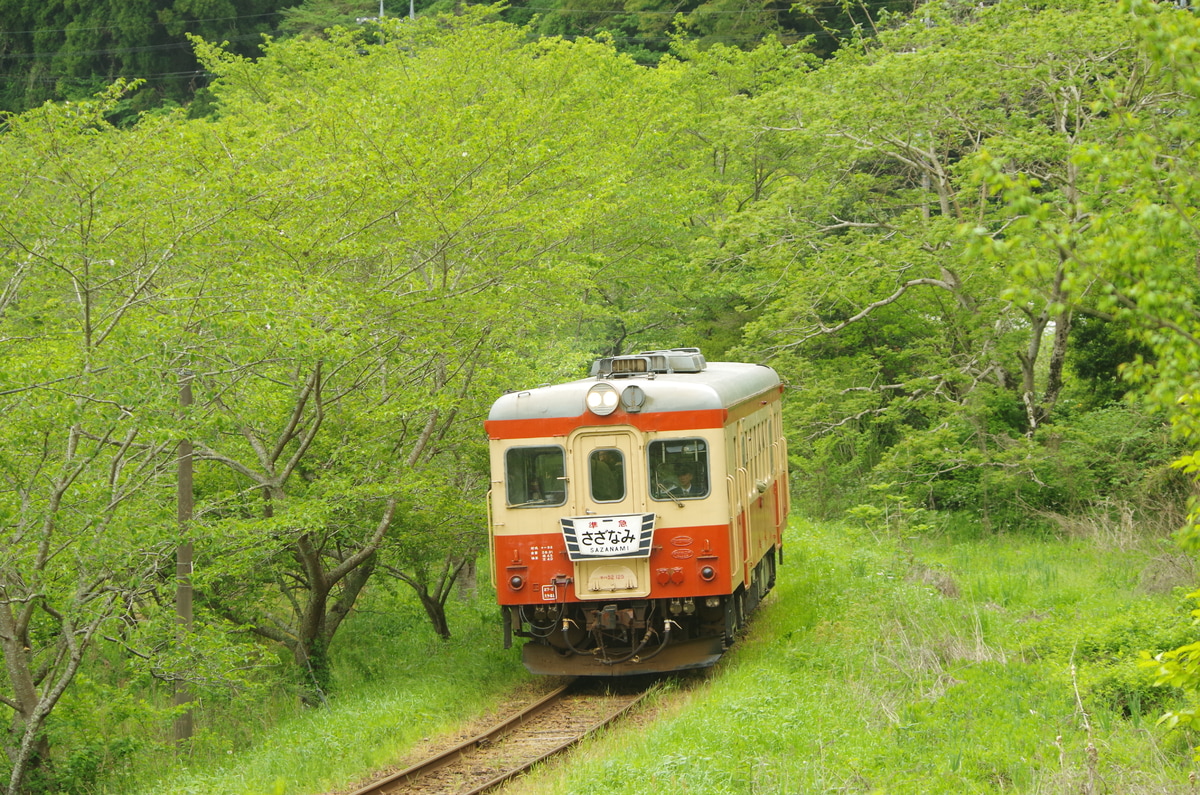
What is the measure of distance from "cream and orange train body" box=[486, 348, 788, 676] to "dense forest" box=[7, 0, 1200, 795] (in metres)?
1.99

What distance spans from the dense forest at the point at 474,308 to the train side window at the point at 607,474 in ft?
8.30

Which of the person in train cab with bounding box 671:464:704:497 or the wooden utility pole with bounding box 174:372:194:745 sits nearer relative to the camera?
the person in train cab with bounding box 671:464:704:497

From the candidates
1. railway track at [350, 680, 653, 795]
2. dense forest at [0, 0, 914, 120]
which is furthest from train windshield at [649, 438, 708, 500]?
dense forest at [0, 0, 914, 120]

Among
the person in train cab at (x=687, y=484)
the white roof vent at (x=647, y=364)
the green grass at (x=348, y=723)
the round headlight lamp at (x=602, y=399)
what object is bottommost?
the green grass at (x=348, y=723)

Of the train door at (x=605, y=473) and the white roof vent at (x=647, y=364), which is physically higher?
the white roof vent at (x=647, y=364)

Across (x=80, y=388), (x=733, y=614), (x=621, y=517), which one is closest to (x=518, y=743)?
(x=621, y=517)

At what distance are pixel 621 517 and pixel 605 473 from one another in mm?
429

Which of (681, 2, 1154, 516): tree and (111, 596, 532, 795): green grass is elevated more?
(681, 2, 1154, 516): tree

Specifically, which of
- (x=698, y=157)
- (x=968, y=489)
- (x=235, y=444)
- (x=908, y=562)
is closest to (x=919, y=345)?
(x=968, y=489)

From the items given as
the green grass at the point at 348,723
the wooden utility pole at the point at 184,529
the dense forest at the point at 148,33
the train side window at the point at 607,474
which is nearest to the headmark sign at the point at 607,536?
the train side window at the point at 607,474

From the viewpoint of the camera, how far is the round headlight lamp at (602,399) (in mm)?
10648

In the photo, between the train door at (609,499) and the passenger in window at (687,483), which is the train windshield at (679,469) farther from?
the train door at (609,499)

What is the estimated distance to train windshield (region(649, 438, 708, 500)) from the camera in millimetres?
10617

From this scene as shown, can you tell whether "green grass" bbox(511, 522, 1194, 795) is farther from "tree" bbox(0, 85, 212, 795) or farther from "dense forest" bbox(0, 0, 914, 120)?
"dense forest" bbox(0, 0, 914, 120)
